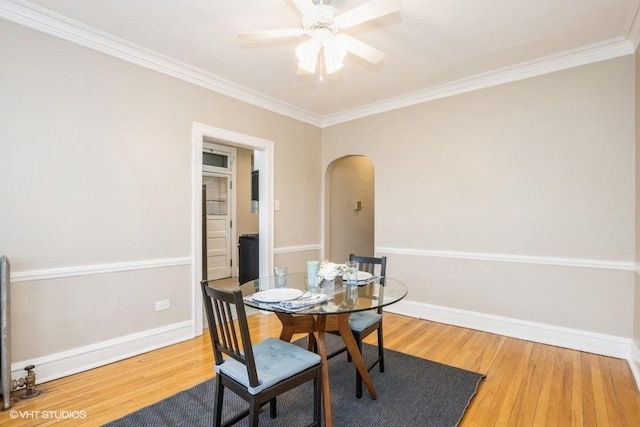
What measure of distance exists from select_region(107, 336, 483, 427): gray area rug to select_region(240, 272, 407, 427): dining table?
0.54ft

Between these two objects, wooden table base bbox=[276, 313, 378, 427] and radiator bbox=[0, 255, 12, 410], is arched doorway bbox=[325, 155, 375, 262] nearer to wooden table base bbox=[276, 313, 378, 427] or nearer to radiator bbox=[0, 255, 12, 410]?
wooden table base bbox=[276, 313, 378, 427]

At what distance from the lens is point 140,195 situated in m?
2.83

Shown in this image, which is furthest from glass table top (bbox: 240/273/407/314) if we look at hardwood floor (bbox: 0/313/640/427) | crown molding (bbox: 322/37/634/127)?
crown molding (bbox: 322/37/634/127)

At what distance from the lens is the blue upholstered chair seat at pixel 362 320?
2.18 m

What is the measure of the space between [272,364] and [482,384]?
1.65m

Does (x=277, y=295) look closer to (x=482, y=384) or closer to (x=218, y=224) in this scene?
(x=482, y=384)

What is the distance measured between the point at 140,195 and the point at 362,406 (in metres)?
2.46

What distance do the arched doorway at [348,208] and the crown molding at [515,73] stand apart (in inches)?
38.9

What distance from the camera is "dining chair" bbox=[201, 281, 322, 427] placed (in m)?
1.43

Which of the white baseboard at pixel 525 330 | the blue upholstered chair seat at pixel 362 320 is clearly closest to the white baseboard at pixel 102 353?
the blue upholstered chair seat at pixel 362 320

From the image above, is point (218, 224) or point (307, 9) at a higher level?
point (307, 9)

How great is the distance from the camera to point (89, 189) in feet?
8.32

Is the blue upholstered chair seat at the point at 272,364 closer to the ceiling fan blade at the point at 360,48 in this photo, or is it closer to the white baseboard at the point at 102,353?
the white baseboard at the point at 102,353

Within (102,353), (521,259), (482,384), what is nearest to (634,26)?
(521,259)
